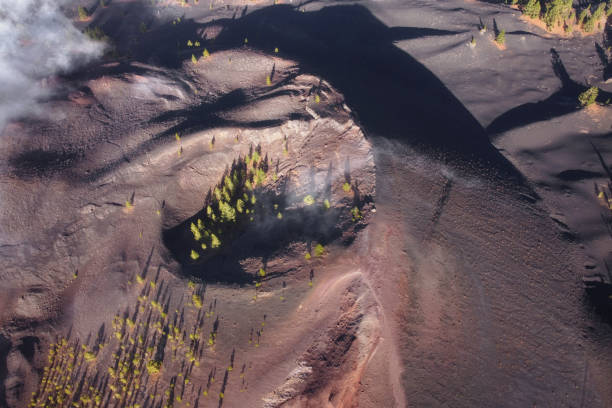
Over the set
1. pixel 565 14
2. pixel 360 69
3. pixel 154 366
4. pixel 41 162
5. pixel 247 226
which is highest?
pixel 565 14

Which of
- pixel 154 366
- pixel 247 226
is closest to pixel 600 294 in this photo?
pixel 247 226

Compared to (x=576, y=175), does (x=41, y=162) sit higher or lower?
lower

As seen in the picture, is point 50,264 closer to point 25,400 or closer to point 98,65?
point 25,400

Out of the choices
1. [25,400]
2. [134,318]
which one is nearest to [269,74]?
[134,318]

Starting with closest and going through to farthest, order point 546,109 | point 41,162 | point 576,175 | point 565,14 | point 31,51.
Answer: point 41,162
point 576,175
point 546,109
point 31,51
point 565,14

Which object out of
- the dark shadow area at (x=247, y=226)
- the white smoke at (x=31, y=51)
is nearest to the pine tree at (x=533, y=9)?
the dark shadow area at (x=247, y=226)

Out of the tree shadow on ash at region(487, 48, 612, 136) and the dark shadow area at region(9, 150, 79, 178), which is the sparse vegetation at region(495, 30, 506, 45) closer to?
the tree shadow on ash at region(487, 48, 612, 136)

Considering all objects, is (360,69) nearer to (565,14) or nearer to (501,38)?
(501,38)

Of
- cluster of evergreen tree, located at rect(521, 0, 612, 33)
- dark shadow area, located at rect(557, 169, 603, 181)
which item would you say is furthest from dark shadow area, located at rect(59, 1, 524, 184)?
cluster of evergreen tree, located at rect(521, 0, 612, 33)
